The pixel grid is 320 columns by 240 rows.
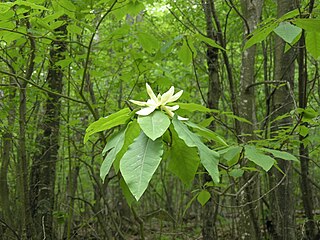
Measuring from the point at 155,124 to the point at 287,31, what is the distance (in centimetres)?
73

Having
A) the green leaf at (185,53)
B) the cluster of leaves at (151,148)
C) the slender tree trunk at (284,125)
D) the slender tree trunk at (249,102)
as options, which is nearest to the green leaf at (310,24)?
the cluster of leaves at (151,148)

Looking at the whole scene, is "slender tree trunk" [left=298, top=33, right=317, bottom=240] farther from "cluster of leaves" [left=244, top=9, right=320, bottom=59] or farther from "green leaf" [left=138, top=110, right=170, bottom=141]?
"green leaf" [left=138, top=110, right=170, bottom=141]

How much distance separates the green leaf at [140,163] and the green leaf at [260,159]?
1.63ft

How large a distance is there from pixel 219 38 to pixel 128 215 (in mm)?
5699

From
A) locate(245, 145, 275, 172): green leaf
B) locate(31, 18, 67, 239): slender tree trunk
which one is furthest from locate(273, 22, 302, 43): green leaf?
locate(31, 18, 67, 239): slender tree trunk

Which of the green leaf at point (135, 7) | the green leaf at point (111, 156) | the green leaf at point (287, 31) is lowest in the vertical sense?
the green leaf at point (111, 156)

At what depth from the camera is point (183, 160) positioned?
3.33 feet

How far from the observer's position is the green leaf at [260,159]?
1245 mm

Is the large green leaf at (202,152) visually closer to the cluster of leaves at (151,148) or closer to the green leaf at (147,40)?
the cluster of leaves at (151,148)

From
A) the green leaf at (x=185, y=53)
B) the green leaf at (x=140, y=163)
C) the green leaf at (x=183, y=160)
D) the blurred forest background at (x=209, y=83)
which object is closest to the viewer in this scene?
the green leaf at (x=140, y=163)

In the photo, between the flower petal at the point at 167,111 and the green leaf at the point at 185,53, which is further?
the green leaf at the point at 185,53

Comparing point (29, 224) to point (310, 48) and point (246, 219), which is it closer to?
point (246, 219)

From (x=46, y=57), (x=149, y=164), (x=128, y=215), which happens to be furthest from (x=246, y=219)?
(x=128, y=215)

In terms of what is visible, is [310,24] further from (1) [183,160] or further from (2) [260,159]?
(1) [183,160]
